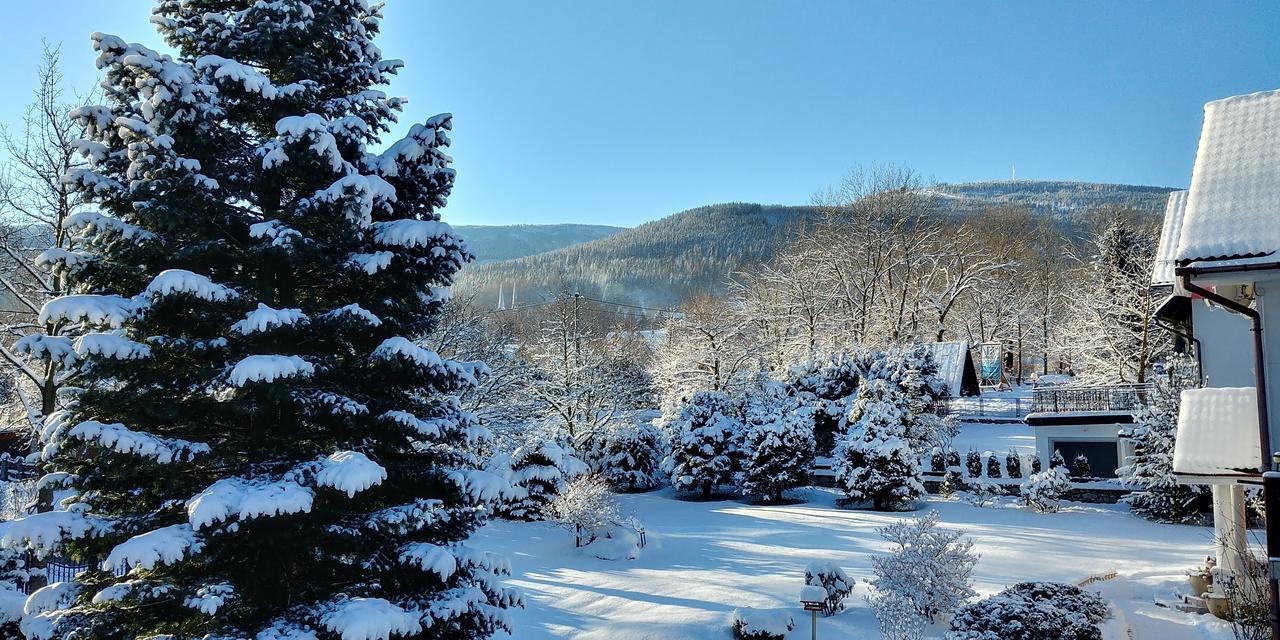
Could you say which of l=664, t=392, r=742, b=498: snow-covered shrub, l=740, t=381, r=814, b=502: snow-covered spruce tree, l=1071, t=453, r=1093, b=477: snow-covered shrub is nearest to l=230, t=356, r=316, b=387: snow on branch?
l=740, t=381, r=814, b=502: snow-covered spruce tree

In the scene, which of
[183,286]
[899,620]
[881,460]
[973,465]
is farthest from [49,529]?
[973,465]

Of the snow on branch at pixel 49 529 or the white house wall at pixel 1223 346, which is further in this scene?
the white house wall at pixel 1223 346

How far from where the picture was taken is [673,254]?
411ft

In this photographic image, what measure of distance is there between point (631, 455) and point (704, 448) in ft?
10.5

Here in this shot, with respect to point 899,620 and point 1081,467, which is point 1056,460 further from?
point 899,620

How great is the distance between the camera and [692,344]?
3641 cm

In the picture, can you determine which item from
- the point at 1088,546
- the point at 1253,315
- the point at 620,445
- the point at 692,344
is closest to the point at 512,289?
the point at 692,344

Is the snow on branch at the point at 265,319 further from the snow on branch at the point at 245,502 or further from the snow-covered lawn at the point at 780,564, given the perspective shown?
the snow-covered lawn at the point at 780,564

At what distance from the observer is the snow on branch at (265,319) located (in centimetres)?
705

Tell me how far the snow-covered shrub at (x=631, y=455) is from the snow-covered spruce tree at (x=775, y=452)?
384 cm

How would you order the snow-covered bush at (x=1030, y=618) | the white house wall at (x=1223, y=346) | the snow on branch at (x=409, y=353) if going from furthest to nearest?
1. the white house wall at (x=1223, y=346)
2. the snow-covered bush at (x=1030, y=618)
3. the snow on branch at (x=409, y=353)

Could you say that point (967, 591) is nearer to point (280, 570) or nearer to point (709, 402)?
point (280, 570)

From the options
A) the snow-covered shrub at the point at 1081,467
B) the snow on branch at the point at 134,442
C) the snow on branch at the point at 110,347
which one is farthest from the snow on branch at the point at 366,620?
the snow-covered shrub at the point at 1081,467

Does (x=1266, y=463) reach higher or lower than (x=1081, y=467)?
higher
